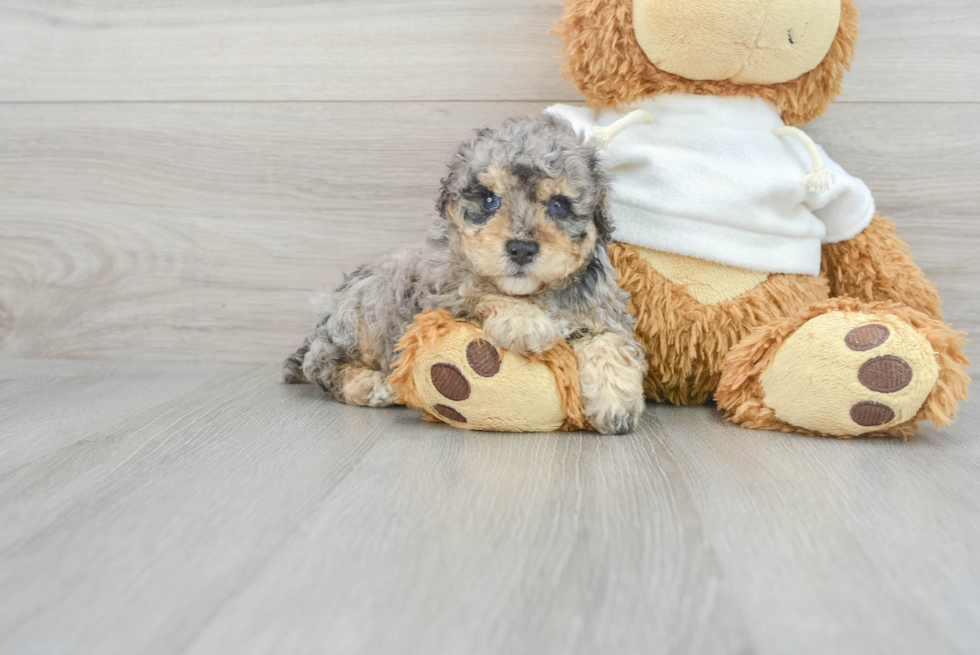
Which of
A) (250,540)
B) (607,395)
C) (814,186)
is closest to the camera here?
(250,540)

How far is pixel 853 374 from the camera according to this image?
1.06m

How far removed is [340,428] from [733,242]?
68cm

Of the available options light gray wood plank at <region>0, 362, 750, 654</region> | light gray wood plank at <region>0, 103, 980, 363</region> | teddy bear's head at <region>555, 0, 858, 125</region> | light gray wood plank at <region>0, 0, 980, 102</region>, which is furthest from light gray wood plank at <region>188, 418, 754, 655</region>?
light gray wood plank at <region>0, 0, 980, 102</region>

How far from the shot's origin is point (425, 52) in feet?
5.13

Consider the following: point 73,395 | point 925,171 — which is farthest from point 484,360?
point 925,171

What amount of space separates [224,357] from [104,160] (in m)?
0.50

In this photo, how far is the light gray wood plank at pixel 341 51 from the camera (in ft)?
4.79

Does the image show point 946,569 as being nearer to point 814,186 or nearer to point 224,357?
point 814,186

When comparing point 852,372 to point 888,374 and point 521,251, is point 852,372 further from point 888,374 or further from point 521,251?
point 521,251

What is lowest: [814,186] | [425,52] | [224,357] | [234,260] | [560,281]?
[224,357]

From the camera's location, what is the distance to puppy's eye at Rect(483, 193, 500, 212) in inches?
41.7

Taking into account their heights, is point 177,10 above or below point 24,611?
above

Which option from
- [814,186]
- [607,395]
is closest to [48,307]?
[607,395]

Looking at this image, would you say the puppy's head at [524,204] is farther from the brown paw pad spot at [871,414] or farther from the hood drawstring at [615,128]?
the brown paw pad spot at [871,414]
